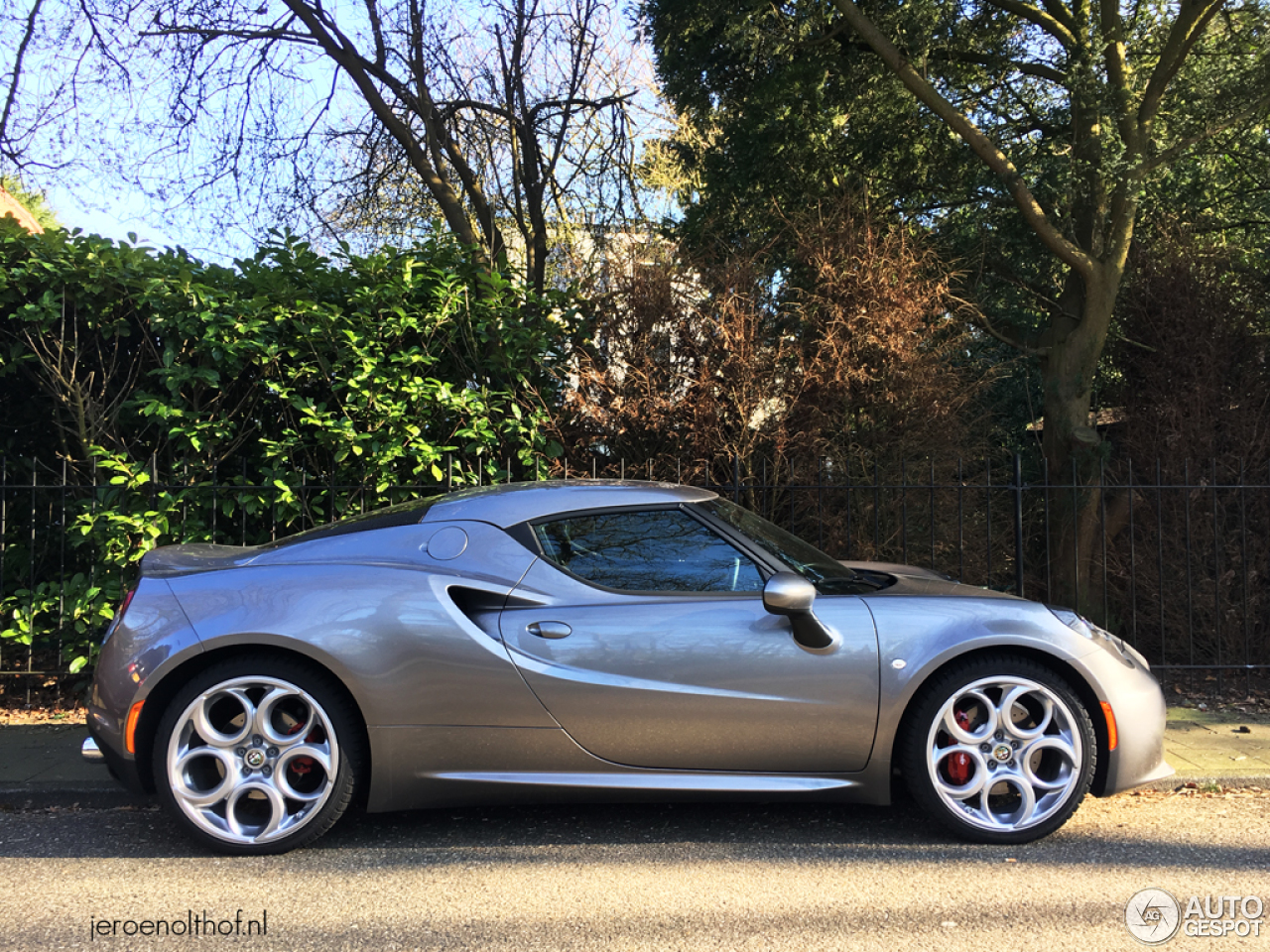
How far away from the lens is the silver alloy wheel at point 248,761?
3.43 m

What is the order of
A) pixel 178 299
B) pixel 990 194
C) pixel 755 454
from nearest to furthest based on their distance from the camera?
pixel 178 299, pixel 755 454, pixel 990 194

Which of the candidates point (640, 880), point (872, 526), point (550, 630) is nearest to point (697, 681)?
point (550, 630)

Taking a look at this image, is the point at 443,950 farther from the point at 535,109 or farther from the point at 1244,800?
the point at 535,109

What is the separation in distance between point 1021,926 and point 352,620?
2.50 meters

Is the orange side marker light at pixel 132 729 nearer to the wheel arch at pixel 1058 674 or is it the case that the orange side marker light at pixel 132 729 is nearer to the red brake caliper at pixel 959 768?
the wheel arch at pixel 1058 674

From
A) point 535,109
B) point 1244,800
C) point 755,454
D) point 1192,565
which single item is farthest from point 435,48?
point 1244,800

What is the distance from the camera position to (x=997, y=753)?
3.50 meters

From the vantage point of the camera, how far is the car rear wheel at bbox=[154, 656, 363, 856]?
3426 millimetres

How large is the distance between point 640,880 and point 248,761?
154 cm

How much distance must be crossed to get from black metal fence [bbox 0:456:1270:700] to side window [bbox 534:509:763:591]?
2391 millimetres

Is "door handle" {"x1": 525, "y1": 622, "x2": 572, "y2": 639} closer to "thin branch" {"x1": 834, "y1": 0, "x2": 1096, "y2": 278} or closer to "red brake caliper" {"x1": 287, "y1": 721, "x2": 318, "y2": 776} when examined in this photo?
A: "red brake caliper" {"x1": 287, "y1": 721, "x2": 318, "y2": 776}

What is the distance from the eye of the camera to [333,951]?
106 inches

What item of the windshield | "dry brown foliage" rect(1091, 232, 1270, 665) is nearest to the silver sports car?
the windshield

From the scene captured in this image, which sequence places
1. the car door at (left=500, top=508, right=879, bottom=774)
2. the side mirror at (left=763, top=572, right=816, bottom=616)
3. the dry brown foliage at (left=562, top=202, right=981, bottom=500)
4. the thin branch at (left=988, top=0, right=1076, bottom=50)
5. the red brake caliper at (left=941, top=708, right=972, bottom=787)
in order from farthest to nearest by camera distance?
the thin branch at (left=988, top=0, right=1076, bottom=50) → the dry brown foliage at (left=562, top=202, right=981, bottom=500) → the red brake caliper at (left=941, top=708, right=972, bottom=787) → the car door at (left=500, top=508, right=879, bottom=774) → the side mirror at (left=763, top=572, right=816, bottom=616)
